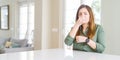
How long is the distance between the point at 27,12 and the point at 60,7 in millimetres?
1992

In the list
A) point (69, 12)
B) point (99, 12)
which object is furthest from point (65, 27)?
point (99, 12)

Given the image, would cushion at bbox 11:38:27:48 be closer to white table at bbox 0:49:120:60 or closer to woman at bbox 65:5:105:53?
woman at bbox 65:5:105:53

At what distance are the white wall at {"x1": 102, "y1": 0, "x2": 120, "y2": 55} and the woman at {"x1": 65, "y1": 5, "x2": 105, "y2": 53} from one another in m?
2.55

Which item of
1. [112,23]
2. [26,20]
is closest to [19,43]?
[26,20]

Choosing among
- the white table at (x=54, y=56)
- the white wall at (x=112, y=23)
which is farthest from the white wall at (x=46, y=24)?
the white table at (x=54, y=56)

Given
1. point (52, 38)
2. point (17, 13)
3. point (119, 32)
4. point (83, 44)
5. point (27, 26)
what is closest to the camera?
point (83, 44)

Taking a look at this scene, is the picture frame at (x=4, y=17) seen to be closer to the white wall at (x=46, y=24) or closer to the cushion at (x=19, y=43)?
the cushion at (x=19, y=43)

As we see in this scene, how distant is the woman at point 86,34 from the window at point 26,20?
5.18m

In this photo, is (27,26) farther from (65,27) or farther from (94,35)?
(94,35)

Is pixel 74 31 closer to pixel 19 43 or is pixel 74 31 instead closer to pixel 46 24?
pixel 46 24

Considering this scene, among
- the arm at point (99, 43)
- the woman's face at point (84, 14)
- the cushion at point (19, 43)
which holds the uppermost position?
the woman's face at point (84, 14)

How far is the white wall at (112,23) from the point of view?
4.28 metres

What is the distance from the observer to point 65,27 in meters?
5.65

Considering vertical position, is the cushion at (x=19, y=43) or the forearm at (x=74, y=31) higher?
the forearm at (x=74, y=31)
